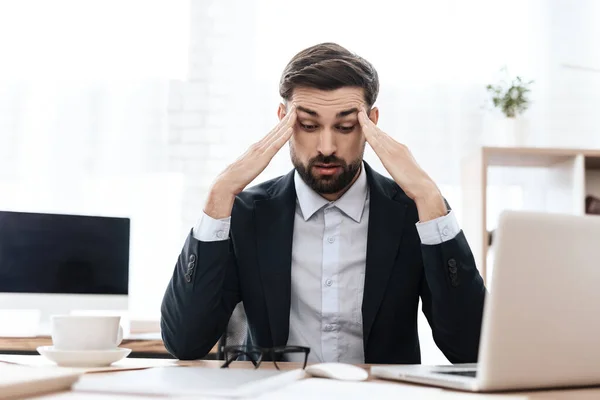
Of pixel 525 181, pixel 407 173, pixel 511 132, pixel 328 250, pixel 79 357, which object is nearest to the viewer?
pixel 79 357

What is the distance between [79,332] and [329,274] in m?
0.66

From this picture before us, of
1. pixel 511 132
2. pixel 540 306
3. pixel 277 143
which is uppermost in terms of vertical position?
pixel 511 132

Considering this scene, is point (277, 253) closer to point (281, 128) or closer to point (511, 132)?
point (281, 128)

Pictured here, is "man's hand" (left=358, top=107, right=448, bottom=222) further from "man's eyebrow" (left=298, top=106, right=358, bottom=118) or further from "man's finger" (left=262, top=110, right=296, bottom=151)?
"man's finger" (left=262, top=110, right=296, bottom=151)

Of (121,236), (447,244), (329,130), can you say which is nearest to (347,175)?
(329,130)

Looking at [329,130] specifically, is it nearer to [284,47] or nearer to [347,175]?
[347,175]

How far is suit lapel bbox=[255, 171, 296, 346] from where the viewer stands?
159 cm

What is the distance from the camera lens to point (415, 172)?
5.16 ft

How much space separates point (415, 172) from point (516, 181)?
5.46ft

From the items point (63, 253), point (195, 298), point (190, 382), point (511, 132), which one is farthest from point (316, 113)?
point (511, 132)

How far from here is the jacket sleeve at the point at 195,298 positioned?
1510mm

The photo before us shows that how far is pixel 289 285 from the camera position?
1604 millimetres

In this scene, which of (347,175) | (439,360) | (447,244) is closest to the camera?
(447,244)

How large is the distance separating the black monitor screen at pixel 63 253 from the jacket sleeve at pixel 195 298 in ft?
3.16
